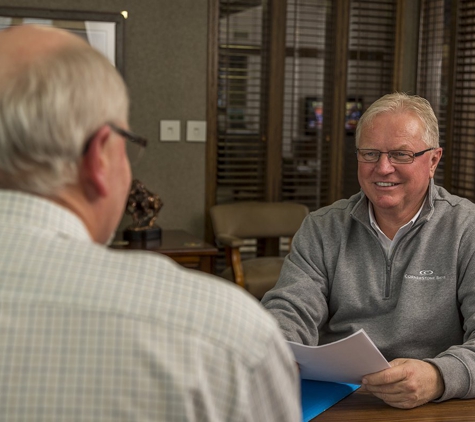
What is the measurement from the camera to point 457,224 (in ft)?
7.53

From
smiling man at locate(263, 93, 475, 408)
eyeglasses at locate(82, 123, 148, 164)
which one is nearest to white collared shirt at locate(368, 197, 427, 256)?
smiling man at locate(263, 93, 475, 408)

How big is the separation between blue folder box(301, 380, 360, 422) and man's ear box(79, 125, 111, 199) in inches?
38.2

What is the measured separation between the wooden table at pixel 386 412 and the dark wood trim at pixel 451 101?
13.0 ft

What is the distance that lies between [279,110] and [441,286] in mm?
3586

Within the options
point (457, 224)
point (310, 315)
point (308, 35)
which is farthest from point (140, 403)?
point (308, 35)

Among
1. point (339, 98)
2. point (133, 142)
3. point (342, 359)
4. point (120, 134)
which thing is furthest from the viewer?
point (339, 98)

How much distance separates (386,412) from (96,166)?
3.77 ft

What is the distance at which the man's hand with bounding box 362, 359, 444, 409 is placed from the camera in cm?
183

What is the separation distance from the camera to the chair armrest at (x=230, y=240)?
4.91 m

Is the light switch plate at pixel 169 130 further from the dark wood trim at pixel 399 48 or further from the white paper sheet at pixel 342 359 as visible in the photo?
the white paper sheet at pixel 342 359

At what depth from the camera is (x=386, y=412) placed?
183 centimetres

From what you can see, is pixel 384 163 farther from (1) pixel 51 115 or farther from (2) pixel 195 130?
(2) pixel 195 130

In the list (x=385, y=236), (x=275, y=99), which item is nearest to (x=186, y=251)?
(x=275, y=99)

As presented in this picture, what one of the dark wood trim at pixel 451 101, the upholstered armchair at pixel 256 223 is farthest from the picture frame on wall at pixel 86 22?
the dark wood trim at pixel 451 101
